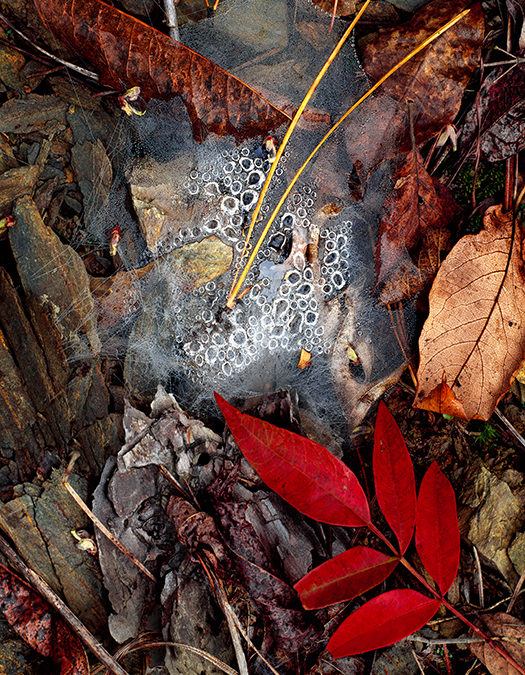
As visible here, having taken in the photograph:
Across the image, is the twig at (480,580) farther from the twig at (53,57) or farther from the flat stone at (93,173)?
the twig at (53,57)

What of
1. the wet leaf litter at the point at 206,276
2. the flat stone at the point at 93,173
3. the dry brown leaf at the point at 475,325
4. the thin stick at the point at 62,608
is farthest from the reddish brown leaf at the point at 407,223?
the thin stick at the point at 62,608

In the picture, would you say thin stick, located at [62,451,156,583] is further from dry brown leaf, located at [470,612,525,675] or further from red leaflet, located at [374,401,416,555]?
dry brown leaf, located at [470,612,525,675]

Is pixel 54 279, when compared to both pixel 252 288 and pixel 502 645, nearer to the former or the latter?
pixel 252 288

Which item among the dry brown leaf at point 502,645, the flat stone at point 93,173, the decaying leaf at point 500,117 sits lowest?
the dry brown leaf at point 502,645

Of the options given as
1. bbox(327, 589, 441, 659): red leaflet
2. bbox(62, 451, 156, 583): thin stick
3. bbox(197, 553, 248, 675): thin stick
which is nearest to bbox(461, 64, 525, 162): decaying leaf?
bbox(327, 589, 441, 659): red leaflet

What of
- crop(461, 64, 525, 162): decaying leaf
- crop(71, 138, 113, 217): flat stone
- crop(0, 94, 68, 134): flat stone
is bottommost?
crop(461, 64, 525, 162): decaying leaf

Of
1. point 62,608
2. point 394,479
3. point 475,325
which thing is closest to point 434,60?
point 475,325
